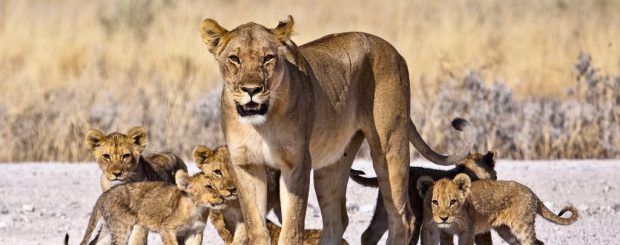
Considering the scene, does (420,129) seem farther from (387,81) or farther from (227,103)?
(227,103)

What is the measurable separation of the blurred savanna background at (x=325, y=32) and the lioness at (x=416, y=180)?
448cm

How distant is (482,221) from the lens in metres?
10.2

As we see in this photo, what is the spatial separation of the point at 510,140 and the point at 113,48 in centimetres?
650

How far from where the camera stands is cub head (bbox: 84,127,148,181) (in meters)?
10.4

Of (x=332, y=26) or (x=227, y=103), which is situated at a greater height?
(x=332, y=26)

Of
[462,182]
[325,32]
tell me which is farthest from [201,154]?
[325,32]

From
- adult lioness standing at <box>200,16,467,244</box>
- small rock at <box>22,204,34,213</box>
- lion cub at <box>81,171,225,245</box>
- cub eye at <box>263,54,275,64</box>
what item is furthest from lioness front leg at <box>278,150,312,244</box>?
small rock at <box>22,204,34,213</box>

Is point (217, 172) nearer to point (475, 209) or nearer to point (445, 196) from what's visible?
point (445, 196)

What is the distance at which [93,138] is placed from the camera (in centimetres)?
1053

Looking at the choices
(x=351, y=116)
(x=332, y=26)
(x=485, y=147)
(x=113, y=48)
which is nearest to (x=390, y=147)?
(x=351, y=116)

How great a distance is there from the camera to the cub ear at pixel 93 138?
34.4ft

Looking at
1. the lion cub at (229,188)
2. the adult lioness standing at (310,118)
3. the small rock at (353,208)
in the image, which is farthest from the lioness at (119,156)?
the small rock at (353,208)

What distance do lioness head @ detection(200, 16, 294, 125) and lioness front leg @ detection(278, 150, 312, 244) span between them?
18.2 inches

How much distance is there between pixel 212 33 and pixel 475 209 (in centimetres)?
245
